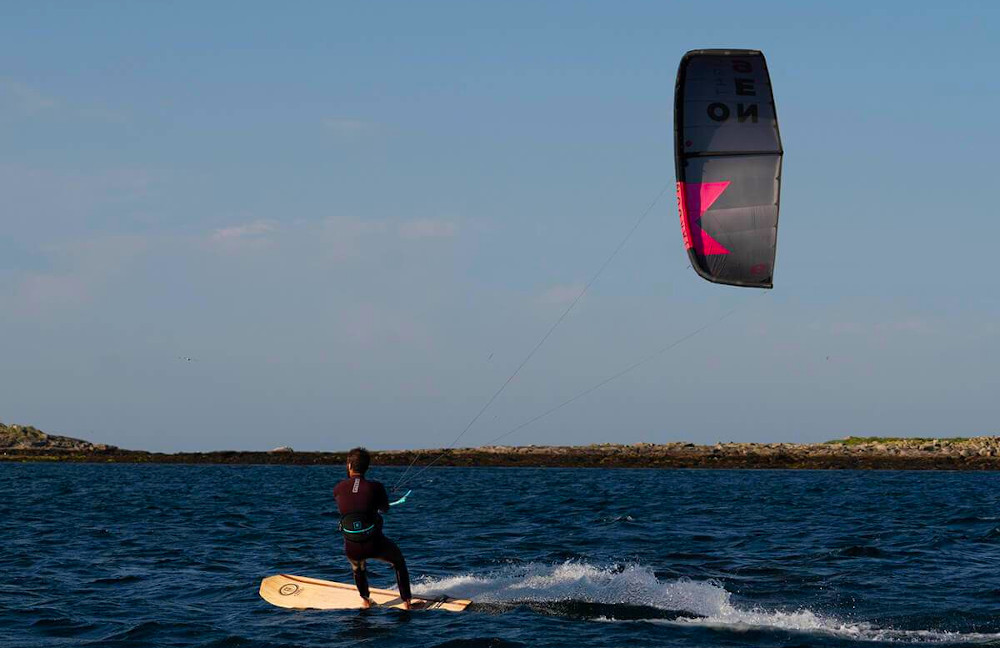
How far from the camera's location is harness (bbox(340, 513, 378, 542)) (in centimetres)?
1359

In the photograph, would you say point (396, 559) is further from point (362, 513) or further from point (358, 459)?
point (358, 459)

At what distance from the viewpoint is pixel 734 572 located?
1758 centimetres

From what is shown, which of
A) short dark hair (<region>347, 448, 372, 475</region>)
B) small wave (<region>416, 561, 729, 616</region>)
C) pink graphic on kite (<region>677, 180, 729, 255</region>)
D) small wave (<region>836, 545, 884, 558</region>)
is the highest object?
pink graphic on kite (<region>677, 180, 729, 255</region>)

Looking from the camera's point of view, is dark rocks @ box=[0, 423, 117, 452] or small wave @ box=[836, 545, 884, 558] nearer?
small wave @ box=[836, 545, 884, 558]

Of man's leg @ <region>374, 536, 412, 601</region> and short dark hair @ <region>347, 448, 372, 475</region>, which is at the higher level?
short dark hair @ <region>347, 448, 372, 475</region>

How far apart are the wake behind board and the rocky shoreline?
59786mm

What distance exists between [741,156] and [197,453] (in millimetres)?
76809

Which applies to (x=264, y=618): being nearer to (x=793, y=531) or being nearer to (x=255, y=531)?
Answer: (x=255, y=531)

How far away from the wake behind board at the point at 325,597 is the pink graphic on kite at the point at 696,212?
6.81m

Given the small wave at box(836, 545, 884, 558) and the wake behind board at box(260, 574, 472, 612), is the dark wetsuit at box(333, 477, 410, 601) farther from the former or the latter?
the small wave at box(836, 545, 884, 558)

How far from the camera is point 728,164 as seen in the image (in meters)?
16.6

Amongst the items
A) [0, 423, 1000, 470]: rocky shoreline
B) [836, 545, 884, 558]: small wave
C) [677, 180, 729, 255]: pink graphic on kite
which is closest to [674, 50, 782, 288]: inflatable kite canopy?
[677, 180, 729, 255]: pink graphic on kite

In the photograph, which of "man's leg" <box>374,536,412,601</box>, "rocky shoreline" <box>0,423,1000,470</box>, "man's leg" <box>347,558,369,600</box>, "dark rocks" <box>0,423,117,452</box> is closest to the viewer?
"man's leg" <box>374,536,412,601</box>

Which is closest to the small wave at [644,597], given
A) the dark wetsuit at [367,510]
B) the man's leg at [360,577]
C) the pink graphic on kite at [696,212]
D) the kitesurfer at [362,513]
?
the man's leg at [360,577]
